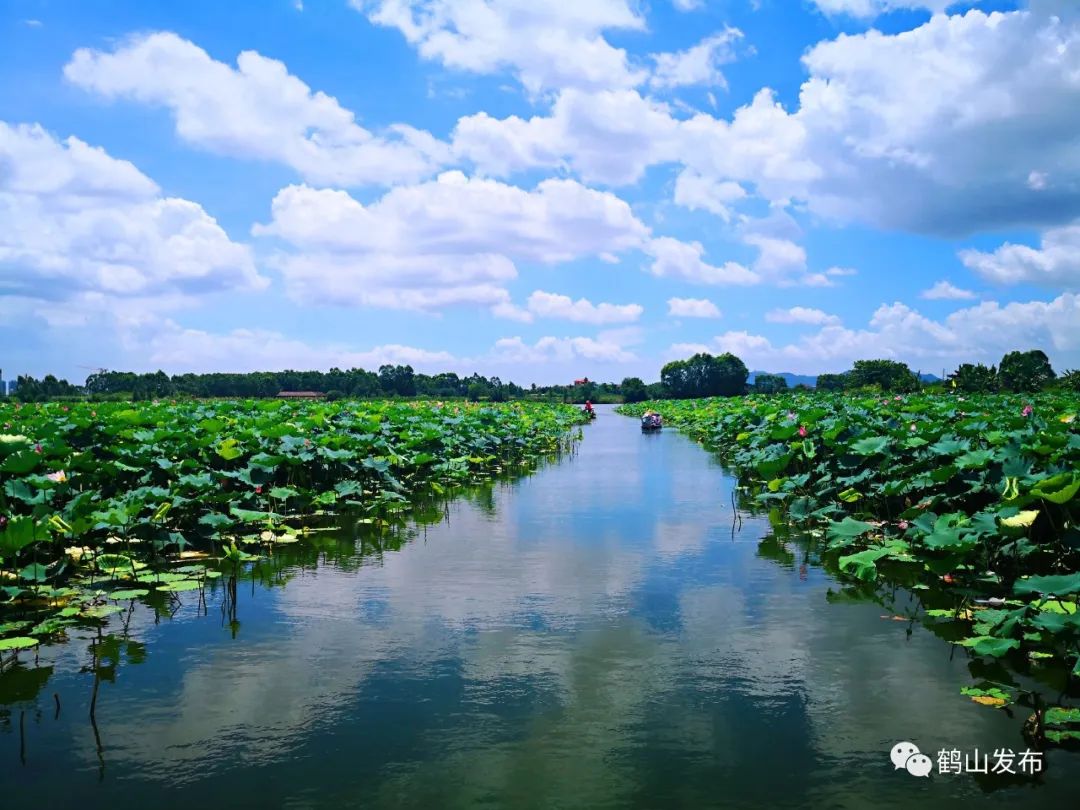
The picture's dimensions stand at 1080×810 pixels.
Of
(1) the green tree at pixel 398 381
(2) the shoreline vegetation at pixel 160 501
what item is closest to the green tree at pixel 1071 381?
(2) the shoreline vegetation at pixel 160 501

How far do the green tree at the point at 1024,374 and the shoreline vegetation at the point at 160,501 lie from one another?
45362 millimetres

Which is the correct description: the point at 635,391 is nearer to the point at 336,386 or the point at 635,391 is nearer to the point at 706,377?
the point at 706,377

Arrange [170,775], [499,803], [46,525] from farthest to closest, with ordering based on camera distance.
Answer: [46,525] < [170,775] < [499,803]

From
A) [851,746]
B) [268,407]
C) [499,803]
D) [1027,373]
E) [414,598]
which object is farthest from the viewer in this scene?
[1027,373]

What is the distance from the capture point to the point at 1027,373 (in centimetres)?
5041

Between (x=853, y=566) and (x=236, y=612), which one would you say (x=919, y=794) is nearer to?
(x=853, y=566)

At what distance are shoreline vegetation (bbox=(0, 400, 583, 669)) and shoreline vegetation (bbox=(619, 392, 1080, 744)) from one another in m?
5.73

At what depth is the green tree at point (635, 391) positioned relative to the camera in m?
102

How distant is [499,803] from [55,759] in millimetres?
2286

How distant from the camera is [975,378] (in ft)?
160

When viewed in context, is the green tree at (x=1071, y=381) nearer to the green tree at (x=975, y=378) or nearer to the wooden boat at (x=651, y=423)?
the green tree at (x=975, y=378)

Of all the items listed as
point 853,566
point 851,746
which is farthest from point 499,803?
point 853,566

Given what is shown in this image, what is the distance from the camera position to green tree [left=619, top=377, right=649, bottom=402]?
10194 centimetres

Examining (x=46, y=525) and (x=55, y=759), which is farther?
(x=46, y=525)
